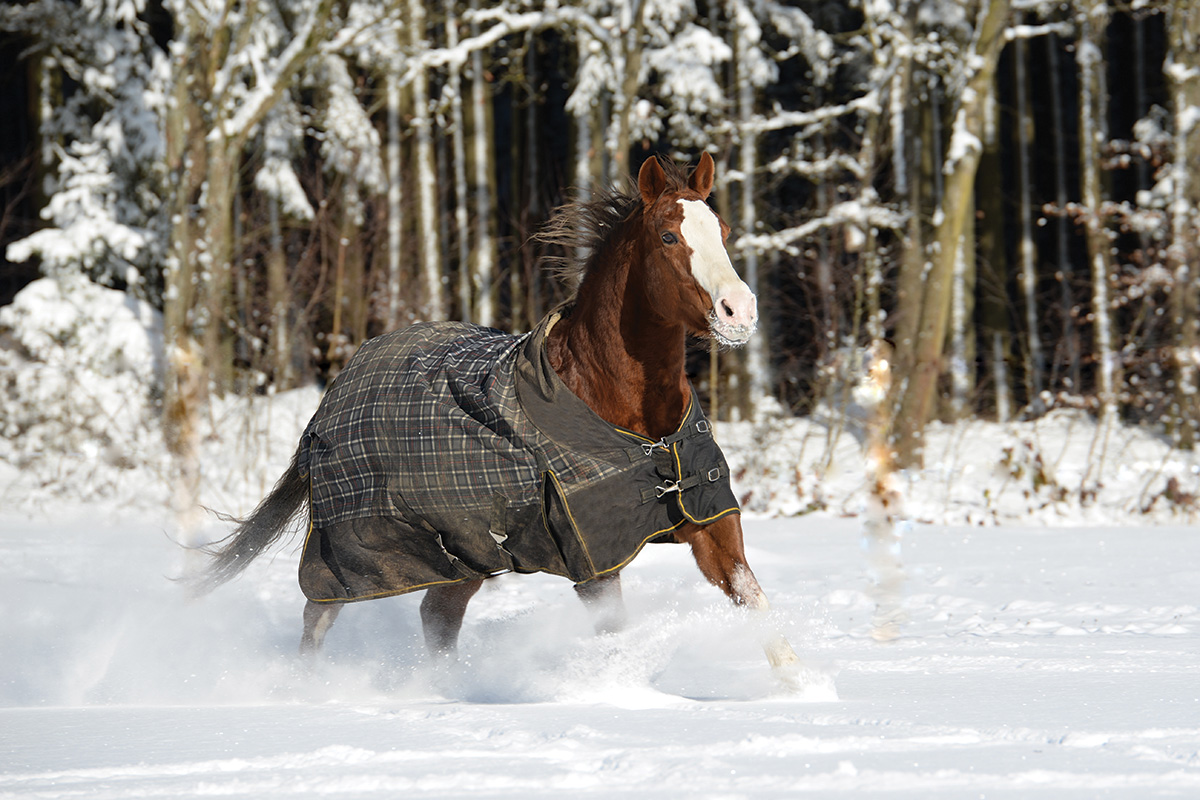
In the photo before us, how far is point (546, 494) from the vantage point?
145 inches

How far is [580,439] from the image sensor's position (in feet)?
12.1

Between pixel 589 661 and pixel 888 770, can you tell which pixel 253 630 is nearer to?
pixel 589 661

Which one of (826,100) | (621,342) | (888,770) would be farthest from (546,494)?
(826,100)

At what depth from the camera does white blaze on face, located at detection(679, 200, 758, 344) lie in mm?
3301

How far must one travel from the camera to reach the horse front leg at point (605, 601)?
13.5 ft

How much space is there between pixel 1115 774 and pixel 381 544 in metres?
2.64

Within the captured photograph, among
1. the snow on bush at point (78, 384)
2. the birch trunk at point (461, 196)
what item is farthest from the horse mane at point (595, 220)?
the birch trunk at point (461, 196)

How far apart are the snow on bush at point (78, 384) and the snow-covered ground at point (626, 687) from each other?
2.68m

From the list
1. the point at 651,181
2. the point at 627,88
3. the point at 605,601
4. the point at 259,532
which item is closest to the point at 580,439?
the point at 605,601

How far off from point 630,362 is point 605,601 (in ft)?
3.21

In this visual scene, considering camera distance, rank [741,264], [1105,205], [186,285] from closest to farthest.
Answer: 1. [186,285]
2. [1105,205]
3. [741,264]

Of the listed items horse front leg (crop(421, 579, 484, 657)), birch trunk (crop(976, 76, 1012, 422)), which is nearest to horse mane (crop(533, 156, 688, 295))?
horse front leg (crop(421, 579, 484, 657))

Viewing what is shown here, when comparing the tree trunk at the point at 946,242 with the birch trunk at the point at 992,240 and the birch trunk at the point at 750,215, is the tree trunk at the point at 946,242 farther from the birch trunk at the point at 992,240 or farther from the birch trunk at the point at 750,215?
the birch trunk at the point at 992,240

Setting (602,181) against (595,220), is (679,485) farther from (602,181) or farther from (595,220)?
(602,181)
